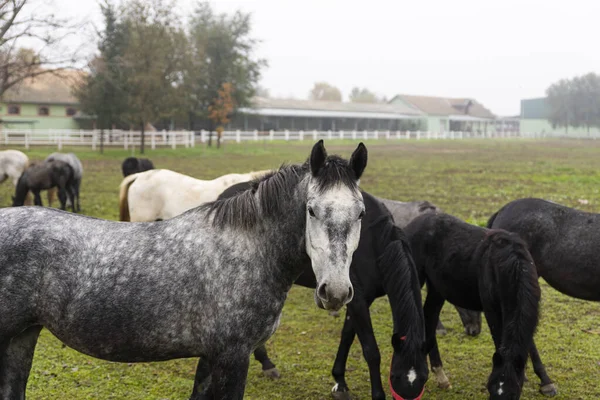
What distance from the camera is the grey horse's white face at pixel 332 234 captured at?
2828mm

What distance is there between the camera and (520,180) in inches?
802

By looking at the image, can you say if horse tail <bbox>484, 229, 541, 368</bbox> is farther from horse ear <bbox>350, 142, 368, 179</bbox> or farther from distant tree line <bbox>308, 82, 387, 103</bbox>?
distant tree line <bbox>308, 82, 387, 103</bbox>

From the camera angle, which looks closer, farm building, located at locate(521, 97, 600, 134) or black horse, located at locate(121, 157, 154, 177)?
black horse, located at locate(121, 157, 154, 177)

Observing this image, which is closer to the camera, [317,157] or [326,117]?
[317,157]

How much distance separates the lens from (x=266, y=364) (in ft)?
17.1

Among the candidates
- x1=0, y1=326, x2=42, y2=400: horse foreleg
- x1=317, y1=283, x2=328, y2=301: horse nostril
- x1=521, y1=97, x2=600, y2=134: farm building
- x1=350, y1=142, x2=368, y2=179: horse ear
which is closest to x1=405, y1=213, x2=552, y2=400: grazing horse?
x1=317, y1=283, x2=328, y2=301: horse nostril

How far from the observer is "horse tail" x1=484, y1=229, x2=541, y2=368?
12.7 ft

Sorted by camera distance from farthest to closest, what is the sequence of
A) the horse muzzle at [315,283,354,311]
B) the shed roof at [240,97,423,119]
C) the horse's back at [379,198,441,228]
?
the shed roof at [240,97,423,119], the horse's back at [379,198,441,228], the horse muzzle at [315,283,354,311]

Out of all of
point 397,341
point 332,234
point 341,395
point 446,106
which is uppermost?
point 446,106

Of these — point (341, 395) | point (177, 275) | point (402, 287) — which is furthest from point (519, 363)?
point (177, 275)

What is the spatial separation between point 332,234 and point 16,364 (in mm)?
2113

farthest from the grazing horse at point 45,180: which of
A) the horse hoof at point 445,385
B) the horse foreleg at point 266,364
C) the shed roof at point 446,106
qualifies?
the shed roof at point 446,106

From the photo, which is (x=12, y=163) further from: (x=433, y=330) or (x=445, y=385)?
(x=445, y=385)

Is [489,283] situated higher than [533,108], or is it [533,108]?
[533,108]
